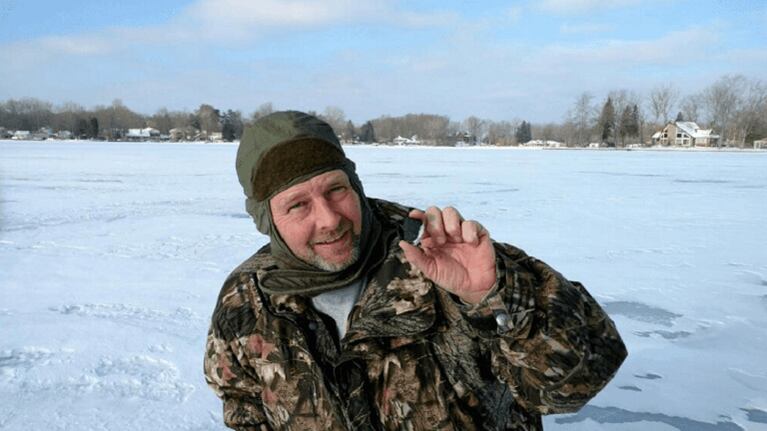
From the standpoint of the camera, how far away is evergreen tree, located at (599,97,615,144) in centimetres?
6800

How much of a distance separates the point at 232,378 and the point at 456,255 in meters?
0.79

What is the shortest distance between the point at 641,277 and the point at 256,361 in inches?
198

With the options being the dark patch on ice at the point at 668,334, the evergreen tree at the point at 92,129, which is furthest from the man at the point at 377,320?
the evergreen tree at the point at 92,129

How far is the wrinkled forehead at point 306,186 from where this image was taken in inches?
60.5

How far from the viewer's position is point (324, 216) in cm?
152

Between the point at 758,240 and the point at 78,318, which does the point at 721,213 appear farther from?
the point at 78,318

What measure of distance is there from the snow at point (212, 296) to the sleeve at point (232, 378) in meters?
1.30

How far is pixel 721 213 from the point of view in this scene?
9984mm

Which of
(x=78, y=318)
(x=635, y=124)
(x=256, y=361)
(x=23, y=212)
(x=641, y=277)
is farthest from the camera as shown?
(x=635, y=124)

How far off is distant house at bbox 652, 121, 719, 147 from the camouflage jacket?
7390cm

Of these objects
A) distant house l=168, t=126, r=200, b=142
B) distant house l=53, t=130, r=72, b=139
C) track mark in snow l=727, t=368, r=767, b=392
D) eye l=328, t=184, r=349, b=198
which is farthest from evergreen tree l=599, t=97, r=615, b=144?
distant house l=53, t=130, r=72, b=139

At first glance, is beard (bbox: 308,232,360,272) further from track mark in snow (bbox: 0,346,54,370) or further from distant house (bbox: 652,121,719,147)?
distant house (bbox: 652,121,719,147)

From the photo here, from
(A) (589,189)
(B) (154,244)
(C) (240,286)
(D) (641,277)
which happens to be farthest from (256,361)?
(A) (589,189)

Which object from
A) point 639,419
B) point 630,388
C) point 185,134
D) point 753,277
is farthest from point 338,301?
point 185,134
